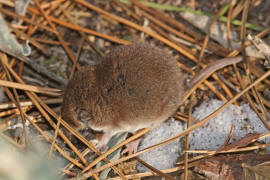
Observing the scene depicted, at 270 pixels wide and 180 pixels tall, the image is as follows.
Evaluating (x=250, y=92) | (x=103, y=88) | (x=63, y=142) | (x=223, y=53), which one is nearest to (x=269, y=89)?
(x=250, y=92)

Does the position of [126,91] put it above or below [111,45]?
below

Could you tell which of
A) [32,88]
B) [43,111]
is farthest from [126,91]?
[32,88]

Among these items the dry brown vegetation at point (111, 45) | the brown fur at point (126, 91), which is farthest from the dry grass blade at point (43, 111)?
the brown fur at point (126, 91)

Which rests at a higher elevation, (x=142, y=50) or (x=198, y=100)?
(x=142, y=50)

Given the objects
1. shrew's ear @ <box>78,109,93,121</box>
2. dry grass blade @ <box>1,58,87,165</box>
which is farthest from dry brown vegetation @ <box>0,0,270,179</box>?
shrew's ear @ <box>78,109,93,121</box>

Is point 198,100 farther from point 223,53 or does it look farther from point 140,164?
point 140,164

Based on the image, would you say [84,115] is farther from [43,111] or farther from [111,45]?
[111,45]

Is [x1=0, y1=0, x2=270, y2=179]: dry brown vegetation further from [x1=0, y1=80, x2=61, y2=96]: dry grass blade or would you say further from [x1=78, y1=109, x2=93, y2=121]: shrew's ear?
[x1=78, y1=109, x2=93, y2=121]: shrew's ear

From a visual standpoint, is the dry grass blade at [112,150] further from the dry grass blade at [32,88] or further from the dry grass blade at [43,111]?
the dry grass blade at [32,88]
